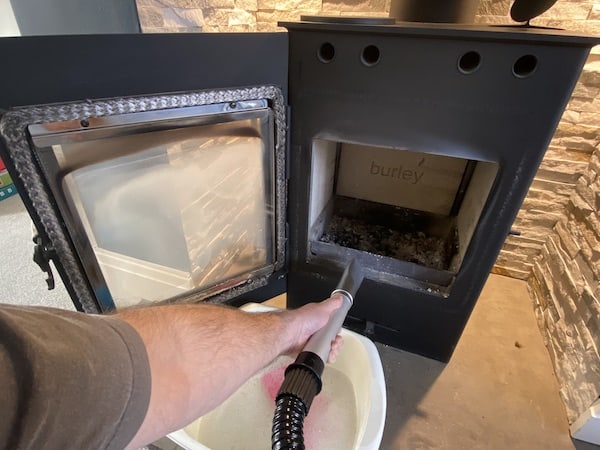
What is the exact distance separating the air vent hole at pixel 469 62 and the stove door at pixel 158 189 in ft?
1.12

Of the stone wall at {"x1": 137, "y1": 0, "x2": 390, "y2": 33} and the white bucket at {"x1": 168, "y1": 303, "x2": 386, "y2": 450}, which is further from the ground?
the stone wall at {"x1": 137, "y1": 0, "x2": 390, "y2": 33}

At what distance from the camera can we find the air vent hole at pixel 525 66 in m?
0.56

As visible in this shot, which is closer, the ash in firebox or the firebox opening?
the firebox opening

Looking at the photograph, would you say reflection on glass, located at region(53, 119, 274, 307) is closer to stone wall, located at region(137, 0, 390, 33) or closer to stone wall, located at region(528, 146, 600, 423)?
stone wall, located at region(137, 0, 390, 33)

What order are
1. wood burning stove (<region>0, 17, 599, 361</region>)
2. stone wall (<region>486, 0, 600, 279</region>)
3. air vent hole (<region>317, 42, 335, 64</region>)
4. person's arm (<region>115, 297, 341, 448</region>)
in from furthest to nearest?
stone wall (<region>486, 0, 600, 279</region>) < air vent hole (<region>317, 42, 335, 64</region>) < wood burning stove (<region>0, 17, 599, 361</region>) < person's arm (<region>115, 297, 341, 448</region>)

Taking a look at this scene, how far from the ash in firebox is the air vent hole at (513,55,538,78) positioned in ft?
1.85

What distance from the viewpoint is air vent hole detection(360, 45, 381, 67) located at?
0.63 meters

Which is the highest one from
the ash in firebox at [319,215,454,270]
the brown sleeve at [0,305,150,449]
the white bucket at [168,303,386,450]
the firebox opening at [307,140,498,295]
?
the brown sleeve at [0,305,150,449]

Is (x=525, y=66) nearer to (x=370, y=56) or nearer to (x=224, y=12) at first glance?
(x=370, y=56)

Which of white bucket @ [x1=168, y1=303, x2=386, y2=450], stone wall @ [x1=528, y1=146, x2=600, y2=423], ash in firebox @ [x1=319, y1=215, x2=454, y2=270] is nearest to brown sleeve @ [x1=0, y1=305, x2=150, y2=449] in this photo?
white bucket @ [x1=168, y1=303, x2=386, y2=450]

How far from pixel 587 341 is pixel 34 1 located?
1902 millimetres

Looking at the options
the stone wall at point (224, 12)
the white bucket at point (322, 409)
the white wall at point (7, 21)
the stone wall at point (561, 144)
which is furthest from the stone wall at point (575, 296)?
the white wall at point (7, 21)

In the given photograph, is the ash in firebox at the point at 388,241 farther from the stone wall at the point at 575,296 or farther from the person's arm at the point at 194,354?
the person's arm at the point at 194,354

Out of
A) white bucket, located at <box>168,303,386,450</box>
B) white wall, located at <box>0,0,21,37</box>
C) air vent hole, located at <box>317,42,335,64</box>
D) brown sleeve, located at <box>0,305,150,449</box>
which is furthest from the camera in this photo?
white wall, located at <box>0,0,21,37</box>
